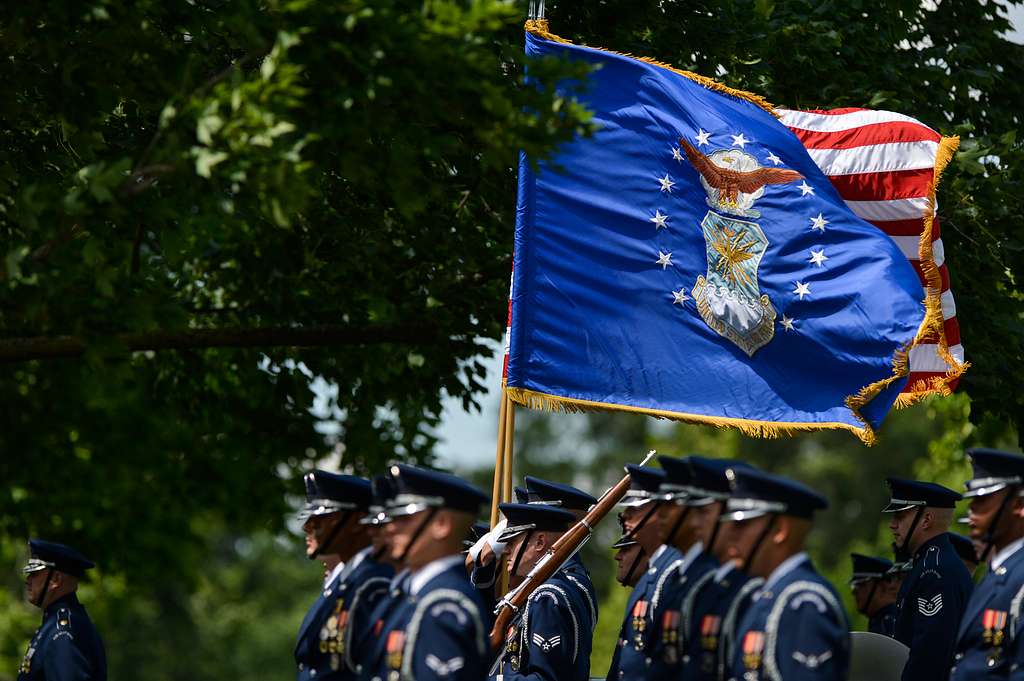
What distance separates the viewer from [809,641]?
21.1 ft

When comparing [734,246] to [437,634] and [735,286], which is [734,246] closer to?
[735,286]

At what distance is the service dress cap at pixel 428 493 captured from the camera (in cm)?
720

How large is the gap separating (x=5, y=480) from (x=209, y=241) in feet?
19.8

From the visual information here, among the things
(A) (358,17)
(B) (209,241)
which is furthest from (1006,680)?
(B) (209,241)

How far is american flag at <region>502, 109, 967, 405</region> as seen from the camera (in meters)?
11.4

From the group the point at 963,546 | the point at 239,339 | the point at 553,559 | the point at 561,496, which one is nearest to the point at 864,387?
the point at 963,546

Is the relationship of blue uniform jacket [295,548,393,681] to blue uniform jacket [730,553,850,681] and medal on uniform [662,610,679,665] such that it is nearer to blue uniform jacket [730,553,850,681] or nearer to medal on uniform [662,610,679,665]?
medal on uniform [662,610,679,665]

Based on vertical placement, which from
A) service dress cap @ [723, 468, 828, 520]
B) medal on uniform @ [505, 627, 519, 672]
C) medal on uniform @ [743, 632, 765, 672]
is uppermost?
service dress cap @ [723, 468, 828, 520]

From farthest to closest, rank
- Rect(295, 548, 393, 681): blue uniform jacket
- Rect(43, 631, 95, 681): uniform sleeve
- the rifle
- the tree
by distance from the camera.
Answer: Rect(43, 631, 95, 681): uniform sleeve < the rifle < the tree < Rect(295, 548, 393, 681): blue uniform jacket

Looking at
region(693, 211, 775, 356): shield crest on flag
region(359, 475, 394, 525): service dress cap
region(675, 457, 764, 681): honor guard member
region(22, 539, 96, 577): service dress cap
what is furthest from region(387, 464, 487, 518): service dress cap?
region(693, 211, 775, 356): shield crest on flag

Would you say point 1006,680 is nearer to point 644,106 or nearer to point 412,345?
point 644,106

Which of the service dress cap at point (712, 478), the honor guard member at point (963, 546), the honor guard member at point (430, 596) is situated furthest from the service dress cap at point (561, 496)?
the service dress cap at point (712, 478)

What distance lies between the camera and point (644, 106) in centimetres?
1155

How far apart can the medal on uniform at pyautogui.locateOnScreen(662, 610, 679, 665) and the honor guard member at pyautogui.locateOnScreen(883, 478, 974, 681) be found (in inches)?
116
